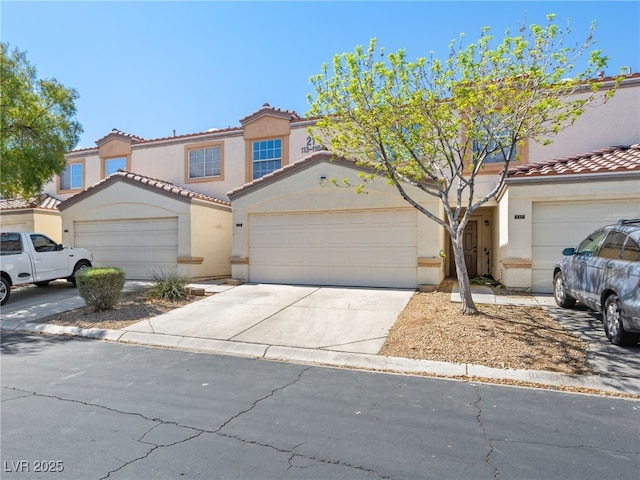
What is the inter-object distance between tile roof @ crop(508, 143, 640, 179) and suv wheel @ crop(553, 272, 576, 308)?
2986 millimetres

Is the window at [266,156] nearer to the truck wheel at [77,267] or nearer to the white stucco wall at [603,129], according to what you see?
the truck wheel at [77,267]

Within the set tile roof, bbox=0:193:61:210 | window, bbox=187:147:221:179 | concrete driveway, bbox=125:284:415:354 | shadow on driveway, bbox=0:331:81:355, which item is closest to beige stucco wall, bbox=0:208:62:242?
tile roof, bbox=0:193:61:210

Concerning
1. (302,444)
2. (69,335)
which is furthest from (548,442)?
(69,335)

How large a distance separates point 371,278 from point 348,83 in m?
6.16

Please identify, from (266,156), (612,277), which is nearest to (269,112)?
(266,156)

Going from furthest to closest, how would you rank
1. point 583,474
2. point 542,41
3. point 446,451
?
point 542,41 < point 446,451 < point 583,474

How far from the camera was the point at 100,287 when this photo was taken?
901cm

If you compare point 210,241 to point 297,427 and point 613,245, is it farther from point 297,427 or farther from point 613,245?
point 613,245

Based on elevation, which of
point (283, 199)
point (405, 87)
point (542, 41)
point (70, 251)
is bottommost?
point (70, 251)

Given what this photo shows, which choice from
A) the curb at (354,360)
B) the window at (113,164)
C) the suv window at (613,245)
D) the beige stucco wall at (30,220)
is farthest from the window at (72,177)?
the suv window at (613,245)

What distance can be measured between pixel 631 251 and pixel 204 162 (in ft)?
49.9

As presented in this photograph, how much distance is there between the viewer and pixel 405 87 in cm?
758

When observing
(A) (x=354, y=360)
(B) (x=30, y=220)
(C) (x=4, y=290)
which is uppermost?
(B) (x=30, y=220)

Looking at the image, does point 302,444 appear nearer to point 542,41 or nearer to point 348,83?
point 348,83
